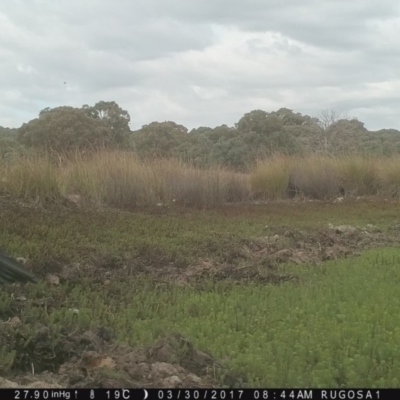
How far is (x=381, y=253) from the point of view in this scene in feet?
28.3

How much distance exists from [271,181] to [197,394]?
50.1 feet

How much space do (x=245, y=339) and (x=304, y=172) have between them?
575 inches

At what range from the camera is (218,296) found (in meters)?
6.02

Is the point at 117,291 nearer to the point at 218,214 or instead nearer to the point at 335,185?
the point at 218,214

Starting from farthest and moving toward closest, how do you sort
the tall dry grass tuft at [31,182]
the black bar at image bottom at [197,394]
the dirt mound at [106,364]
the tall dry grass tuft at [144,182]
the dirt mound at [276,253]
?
the tall dry grass tuft at [144,182], the tall dry grass tuft at [31,182], the dirt mound at [276,253], the dirt mound at [106,364], the black bar at image bottom at [197,394]

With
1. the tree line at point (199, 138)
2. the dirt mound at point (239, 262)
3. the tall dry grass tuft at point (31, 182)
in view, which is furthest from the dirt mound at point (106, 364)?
the tree line at point (199, 138)

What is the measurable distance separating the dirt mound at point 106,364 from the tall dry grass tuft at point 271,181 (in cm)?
1416

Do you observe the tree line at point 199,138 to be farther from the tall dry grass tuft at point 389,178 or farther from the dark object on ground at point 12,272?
the dark object on ground at point 12,272

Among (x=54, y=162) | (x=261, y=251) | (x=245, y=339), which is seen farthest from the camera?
(x=54, y=162)

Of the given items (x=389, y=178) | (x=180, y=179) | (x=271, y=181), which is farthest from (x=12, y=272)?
(x=389, y=178)

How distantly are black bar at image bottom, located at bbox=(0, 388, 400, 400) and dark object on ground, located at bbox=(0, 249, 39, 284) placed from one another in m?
2.74

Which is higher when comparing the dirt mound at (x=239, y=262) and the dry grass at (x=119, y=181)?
the dry grass at (x=119, y=181)

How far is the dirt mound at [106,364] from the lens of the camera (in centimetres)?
366

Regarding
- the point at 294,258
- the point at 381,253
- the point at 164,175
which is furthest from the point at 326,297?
the point at 164,175
